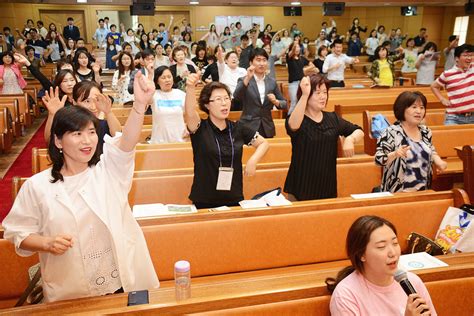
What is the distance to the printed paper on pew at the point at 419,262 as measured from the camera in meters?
2.06

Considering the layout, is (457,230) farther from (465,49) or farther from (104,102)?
(465,49)

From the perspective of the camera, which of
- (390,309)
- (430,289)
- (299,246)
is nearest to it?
(390,309)

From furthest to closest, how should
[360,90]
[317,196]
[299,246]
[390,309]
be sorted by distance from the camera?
[360,90]
[317,196]
[299,246]
[390,309]

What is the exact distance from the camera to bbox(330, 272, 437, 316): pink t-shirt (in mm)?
1767

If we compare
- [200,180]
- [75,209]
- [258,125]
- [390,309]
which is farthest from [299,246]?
[258,125]

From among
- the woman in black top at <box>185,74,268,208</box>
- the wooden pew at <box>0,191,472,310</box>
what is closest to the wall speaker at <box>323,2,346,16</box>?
the wooden pew at <box>0,191,472,310</box>

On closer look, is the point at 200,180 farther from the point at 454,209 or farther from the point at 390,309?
the point at 454,209

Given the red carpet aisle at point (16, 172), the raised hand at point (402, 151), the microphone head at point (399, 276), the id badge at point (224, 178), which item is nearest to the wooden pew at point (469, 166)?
the raised hand at point (402, 151)

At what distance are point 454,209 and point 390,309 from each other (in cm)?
127

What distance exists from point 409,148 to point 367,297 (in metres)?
1.38

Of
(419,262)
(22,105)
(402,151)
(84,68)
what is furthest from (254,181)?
(22,105)

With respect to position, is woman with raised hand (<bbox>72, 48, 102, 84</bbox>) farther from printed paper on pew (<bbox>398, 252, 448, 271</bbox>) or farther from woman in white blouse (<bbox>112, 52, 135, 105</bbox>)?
printed paper on pew (<bbox>398, 252, 448, 271</bbox>)

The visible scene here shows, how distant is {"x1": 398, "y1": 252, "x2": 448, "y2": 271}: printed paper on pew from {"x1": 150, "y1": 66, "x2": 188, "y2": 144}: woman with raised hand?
2.30 metres

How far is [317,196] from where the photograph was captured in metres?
2.98
